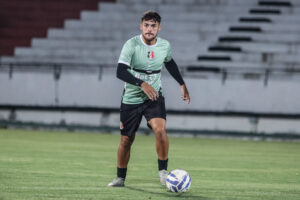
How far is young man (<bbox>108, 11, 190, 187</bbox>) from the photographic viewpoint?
28.5 feet

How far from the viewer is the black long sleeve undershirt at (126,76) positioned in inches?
330

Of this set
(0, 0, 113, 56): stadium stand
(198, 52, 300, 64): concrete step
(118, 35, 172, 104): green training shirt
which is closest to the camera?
(118, 35, 172, 104): green training shirt

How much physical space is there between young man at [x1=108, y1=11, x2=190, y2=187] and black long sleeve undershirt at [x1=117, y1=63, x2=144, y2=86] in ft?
0.08

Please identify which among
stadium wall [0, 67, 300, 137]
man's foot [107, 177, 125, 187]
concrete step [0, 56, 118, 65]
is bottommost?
stadium wall [0, 67, 300, 137]

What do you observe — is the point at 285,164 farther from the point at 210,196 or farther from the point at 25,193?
the point at 25,193

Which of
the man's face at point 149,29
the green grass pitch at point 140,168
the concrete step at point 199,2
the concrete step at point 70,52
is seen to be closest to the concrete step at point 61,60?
the concrete step at point 70,52

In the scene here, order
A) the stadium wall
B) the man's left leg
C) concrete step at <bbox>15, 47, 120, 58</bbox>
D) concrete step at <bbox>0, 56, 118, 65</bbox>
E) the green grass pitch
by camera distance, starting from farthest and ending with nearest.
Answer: concrete step at <bbox>15, 47, 120, 58</bbox>
concrete step at <bbox>0, 56, 118, 65</bbox>
the stadium wall
the man's left leg
the green grass pitch

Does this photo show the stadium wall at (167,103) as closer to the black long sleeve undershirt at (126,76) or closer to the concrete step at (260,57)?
the concrete step at (260,57)

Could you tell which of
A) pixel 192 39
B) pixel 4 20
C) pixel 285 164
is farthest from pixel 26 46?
pixel 285 164

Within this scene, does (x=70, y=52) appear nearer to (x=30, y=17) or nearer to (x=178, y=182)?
(x=30, y=17)

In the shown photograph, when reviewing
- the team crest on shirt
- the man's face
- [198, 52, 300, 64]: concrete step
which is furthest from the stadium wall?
the man's face

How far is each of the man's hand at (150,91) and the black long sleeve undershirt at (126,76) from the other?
0.43ft

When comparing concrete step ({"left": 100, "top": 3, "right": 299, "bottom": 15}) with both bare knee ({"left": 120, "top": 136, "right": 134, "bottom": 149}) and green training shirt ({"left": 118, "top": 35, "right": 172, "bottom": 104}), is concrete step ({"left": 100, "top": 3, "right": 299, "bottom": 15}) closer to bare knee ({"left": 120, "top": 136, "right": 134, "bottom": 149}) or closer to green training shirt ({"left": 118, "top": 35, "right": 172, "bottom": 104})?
green training shirt ({"left": 118, "top": 35, "right": 172, "bottom": 104})

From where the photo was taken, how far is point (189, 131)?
21.5m
